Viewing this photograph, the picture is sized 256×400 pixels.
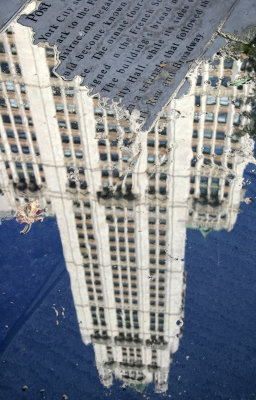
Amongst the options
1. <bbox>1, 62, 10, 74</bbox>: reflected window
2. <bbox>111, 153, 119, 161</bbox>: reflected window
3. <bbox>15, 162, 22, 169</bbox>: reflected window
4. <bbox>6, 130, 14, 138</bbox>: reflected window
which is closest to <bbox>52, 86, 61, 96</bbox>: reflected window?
<bbox>6, 130, 14, 138</bbox>: reflected window

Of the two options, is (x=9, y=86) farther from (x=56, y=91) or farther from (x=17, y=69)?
(x=56, y=91)

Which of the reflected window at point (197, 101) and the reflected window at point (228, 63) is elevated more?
the reflected window at point (228, 63)

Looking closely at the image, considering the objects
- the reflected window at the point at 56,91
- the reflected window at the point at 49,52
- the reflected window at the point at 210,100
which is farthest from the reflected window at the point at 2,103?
the reflected window at the point at 210,100

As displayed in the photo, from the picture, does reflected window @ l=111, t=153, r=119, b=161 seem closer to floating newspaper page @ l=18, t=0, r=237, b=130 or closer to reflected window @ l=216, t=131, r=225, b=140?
floating newspaper page @ l=18, t=0, r=237, b=130

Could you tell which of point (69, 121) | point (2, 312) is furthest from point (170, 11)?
point (2, 312)

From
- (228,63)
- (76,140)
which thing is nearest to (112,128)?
(76,140)

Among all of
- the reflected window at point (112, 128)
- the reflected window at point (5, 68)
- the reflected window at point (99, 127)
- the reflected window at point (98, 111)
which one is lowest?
the reflected window at point (99, 127)

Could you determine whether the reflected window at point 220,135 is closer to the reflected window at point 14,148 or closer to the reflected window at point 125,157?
the reflected window at point 125,157
